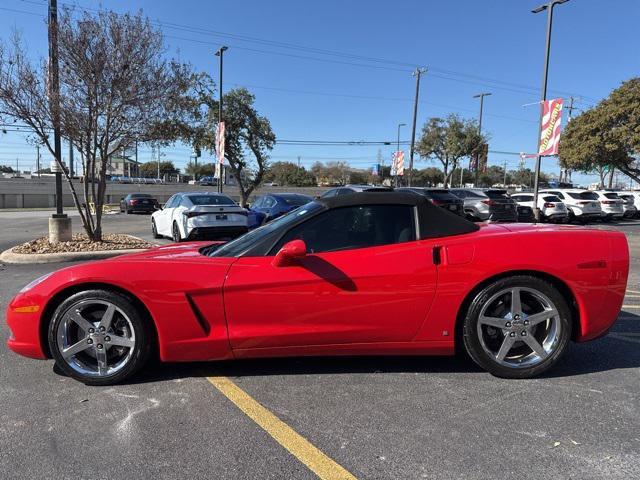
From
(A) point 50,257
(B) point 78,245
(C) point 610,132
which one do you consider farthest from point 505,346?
(C) point 610,132

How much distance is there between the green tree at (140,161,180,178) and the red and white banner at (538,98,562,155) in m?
104

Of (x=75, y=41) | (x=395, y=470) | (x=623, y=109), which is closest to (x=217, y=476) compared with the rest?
(x=395, y=470)

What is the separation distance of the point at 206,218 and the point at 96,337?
810cm

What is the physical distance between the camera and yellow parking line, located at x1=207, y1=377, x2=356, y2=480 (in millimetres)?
2508

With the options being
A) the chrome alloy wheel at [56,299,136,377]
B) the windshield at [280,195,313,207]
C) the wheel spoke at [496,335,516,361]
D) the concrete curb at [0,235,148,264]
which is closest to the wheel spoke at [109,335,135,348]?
the chrome alloy wheel at [56,299,136,377]

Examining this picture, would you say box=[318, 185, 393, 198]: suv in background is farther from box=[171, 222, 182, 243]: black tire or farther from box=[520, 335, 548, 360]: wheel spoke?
box=[171, 222, 182, 243]: black tire

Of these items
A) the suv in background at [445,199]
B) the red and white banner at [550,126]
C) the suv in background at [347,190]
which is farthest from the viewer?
the red and white banner at [550,126]

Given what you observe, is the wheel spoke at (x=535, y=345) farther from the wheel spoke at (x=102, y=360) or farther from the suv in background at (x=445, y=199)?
the suv in background at (x=445, y=199)

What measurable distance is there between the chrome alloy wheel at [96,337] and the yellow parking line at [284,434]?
0.69m

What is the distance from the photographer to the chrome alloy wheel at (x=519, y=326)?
356 cm

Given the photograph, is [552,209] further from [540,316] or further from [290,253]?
[290,253]

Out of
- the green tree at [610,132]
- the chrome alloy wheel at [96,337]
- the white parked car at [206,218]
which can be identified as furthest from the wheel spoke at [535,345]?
the green tree at [610,132]

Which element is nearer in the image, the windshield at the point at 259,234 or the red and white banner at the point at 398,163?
the windshield at the point at 259,234

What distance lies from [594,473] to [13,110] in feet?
36.0
